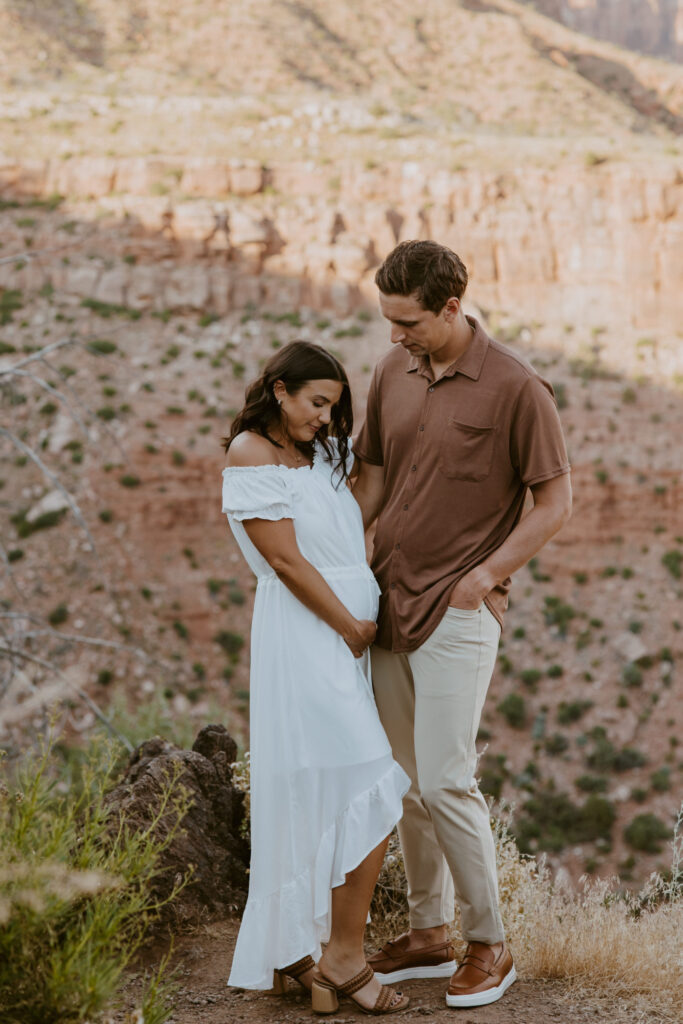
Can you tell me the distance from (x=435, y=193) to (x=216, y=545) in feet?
41.0

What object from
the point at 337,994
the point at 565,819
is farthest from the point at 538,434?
the point at 565,819

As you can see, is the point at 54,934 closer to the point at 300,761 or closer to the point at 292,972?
the point at 300,761

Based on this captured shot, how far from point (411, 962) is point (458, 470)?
5.63ft

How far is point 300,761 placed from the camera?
2.89 meters

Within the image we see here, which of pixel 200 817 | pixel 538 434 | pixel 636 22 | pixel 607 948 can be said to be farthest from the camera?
pixel 636 22

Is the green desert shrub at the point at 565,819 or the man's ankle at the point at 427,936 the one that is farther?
the green desert shrub at the point at 565,819

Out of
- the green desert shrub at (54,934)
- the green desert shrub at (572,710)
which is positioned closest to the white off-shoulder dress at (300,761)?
the green desert shrub at (54,934)

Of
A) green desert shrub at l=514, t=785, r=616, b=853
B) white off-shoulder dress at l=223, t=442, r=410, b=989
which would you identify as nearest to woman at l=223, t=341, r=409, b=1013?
white off-shoulder dress at l=223, t=442, r=410, b=989

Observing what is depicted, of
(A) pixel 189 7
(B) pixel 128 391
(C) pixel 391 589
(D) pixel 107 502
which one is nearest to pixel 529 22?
(A) pixel 189 7

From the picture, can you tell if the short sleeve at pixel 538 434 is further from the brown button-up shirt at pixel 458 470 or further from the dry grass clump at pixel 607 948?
the dry grass clump at pixel 607 948

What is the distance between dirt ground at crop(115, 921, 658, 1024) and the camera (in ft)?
9.57

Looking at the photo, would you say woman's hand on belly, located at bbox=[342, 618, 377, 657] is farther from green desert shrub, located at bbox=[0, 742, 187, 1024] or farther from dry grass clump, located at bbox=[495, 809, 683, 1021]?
dry grass clump, located at bbox=[495, 809, 683, 1021]

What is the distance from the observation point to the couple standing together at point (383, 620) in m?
2.88

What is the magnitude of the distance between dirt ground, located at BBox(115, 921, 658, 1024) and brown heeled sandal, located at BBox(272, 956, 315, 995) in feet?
0.14
